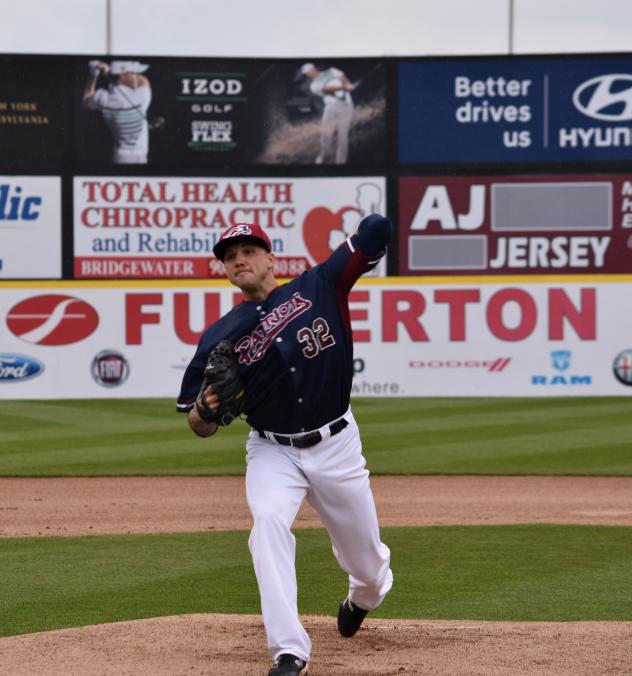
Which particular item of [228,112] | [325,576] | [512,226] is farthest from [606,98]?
[325,576]

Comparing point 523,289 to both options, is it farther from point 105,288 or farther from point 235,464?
point 235,464

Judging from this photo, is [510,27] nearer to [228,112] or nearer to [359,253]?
[228,112]

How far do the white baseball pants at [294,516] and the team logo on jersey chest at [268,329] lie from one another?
37 centimetres

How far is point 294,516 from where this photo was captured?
5441 millimetres

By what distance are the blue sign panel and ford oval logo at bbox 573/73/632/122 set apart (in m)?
0.10

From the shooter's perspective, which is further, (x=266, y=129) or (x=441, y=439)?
(x=266, y=129)

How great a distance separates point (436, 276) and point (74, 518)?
566 inches

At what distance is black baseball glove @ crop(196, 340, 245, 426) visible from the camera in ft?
17.7

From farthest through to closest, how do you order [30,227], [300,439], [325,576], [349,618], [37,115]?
[30,227]
[37,115]
[325,576]
[349,618]
[300,439]

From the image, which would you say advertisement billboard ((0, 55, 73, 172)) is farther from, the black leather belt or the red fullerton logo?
the black leather belt

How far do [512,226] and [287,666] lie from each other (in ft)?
65.8

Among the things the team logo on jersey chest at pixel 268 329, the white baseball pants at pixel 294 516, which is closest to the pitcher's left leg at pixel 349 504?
the white baseball pants at pixel 294 516

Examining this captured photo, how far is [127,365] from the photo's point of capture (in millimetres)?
23906

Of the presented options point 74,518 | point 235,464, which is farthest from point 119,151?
point 74,518
